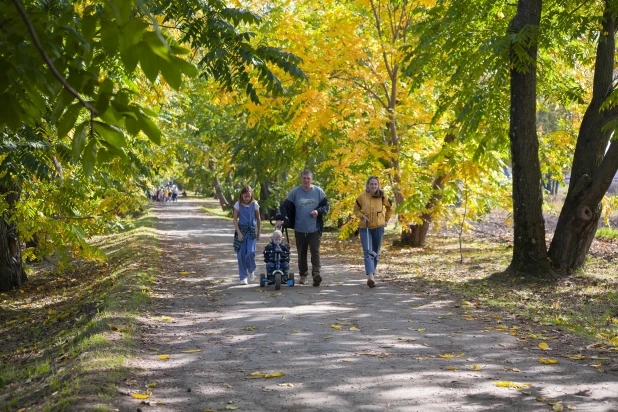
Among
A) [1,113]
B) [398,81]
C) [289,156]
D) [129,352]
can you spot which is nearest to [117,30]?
[1,113]

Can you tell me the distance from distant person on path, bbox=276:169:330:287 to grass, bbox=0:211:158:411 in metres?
2.75

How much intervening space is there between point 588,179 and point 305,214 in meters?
5.03

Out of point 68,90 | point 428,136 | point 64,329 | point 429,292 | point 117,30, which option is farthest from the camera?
point 428,136

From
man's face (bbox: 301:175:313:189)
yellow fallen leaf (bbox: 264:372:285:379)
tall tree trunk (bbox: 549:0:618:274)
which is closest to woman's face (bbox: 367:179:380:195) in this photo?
man's face (bbox: 301:175:313:189)

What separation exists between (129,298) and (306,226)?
342 cm

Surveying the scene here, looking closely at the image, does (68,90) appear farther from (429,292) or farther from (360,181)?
(360,181)

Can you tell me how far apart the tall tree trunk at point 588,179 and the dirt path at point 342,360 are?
10.1 feet

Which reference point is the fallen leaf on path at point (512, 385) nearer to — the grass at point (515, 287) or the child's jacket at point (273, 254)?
the grass at point (515, 287)

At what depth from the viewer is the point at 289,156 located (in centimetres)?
2314

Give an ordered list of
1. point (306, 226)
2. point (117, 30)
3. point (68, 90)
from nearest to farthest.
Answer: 1. point (117, 30)
2. point (68, 90)
3. point (306, 226)

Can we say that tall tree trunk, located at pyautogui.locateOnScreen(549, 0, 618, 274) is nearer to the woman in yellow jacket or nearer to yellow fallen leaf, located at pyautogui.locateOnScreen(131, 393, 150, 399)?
the woman in yellow jacket

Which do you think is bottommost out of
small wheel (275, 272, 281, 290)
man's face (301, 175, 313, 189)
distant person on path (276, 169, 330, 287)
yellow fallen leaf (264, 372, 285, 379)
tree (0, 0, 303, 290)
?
yellow fallen leaf (264, 372, 285, 379)

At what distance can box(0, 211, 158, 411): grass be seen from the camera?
18.9ft

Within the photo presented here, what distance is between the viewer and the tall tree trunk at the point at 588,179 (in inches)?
494
